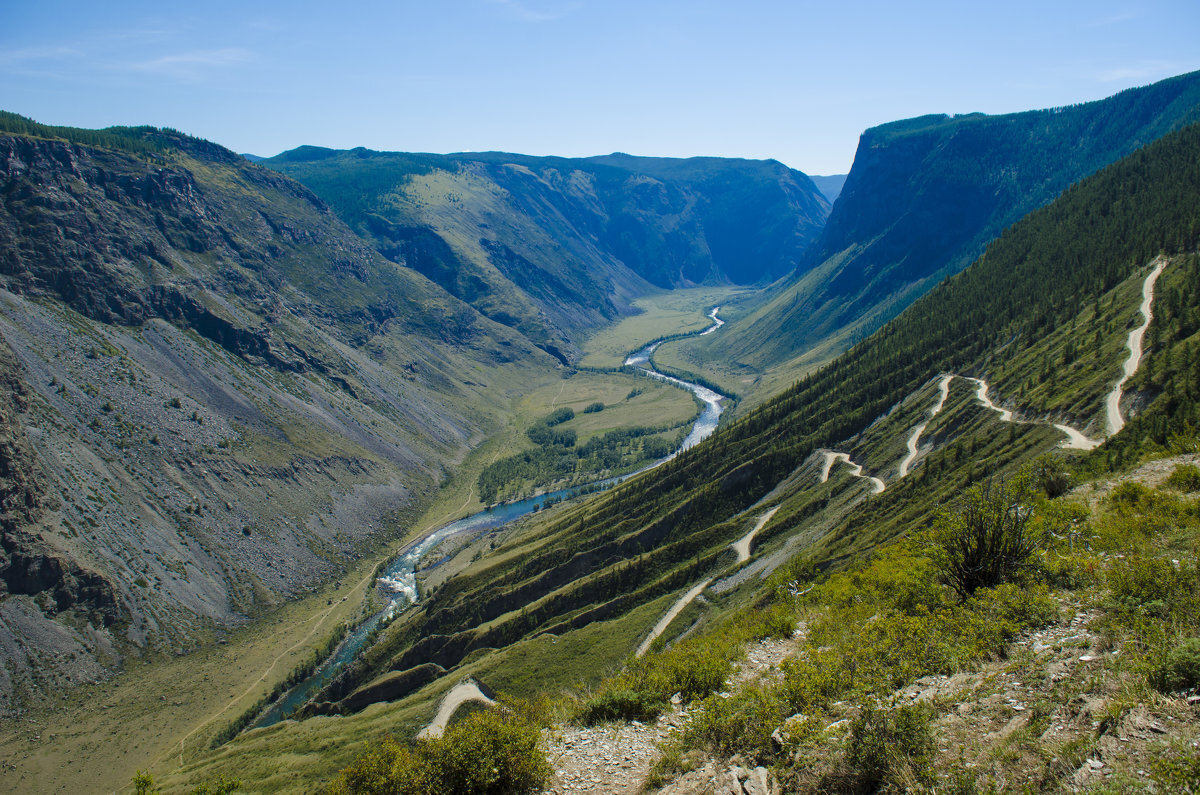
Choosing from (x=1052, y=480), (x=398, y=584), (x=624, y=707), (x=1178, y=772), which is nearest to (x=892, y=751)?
(x=1178, y=772)

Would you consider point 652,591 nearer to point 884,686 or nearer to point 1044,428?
point 1044,428

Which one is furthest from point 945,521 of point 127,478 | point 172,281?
point 172,281

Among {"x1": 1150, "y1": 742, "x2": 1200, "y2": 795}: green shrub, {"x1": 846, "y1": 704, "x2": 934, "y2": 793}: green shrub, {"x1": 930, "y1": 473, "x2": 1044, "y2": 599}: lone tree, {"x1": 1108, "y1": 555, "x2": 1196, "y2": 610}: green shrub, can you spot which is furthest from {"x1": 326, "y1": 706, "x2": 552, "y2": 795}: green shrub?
{"x1": 1108, "y1": 555, "x2": 1196, "y2": 610}: green shrub

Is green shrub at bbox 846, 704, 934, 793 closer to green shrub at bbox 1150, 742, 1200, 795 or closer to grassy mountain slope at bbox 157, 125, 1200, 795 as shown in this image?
green shrub at bbox 1150, 742, 1200, 795

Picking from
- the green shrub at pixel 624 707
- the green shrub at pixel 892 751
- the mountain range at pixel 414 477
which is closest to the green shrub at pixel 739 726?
the green shrub at pixel 892 751

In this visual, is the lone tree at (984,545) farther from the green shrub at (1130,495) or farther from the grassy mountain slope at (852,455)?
the grassy mountain slope at (852,455)

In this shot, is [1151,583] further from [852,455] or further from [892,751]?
[852,455]

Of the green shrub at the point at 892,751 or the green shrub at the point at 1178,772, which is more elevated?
the green shrub at the point at 1178,772
